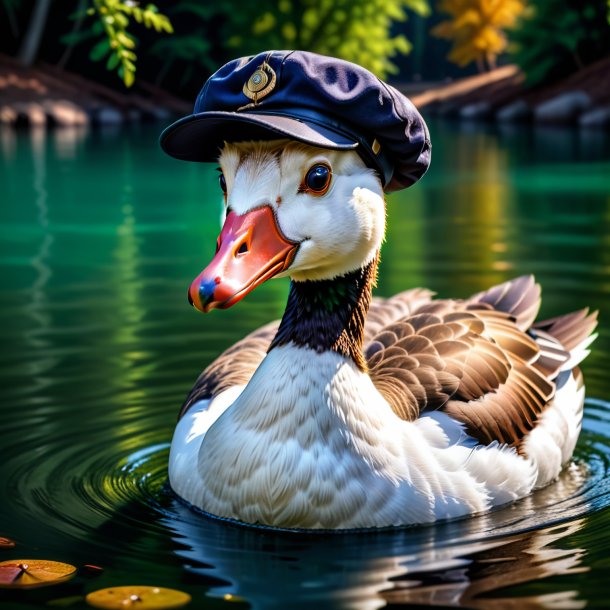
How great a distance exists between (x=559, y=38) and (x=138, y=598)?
42.4 metres

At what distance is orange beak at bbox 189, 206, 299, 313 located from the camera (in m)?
4.82

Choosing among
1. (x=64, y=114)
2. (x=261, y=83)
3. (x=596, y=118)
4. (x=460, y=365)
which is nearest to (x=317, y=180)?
(x=261, y=83)

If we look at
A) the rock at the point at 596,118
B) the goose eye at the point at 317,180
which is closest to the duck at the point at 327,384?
the goose eye at the point at 317,180

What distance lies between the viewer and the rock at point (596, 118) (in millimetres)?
38000

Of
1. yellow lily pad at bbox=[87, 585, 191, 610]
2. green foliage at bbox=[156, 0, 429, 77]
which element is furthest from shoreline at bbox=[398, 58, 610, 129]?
yellow lily pad at bbox=[87, 585, 191, 610]

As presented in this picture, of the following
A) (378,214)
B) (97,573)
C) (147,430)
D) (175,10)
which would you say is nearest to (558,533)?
(378,214)

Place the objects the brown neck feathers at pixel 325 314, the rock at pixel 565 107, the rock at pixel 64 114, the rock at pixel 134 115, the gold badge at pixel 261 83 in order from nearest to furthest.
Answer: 1. the gold badge at pixel 261 83
2. the brown neck feathers at pixel 325 314
3. the rock at pixel 64 114
4. the rock at pixel 565 107
5. the rock at pixel 134 115

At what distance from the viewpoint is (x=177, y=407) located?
7863mm

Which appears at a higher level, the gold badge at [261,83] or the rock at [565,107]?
the rock at [565,107]

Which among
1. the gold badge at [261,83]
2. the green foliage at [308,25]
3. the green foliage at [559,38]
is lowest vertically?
the gold badge at [261,83]

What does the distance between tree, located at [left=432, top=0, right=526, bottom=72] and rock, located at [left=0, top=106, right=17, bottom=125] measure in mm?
25596

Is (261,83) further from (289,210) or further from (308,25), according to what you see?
(308,25)

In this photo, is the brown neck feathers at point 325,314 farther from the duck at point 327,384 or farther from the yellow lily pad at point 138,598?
the yellow lily pad at point 138,598

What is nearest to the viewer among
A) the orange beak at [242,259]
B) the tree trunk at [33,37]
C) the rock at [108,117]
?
the orange beak at [242,259]
